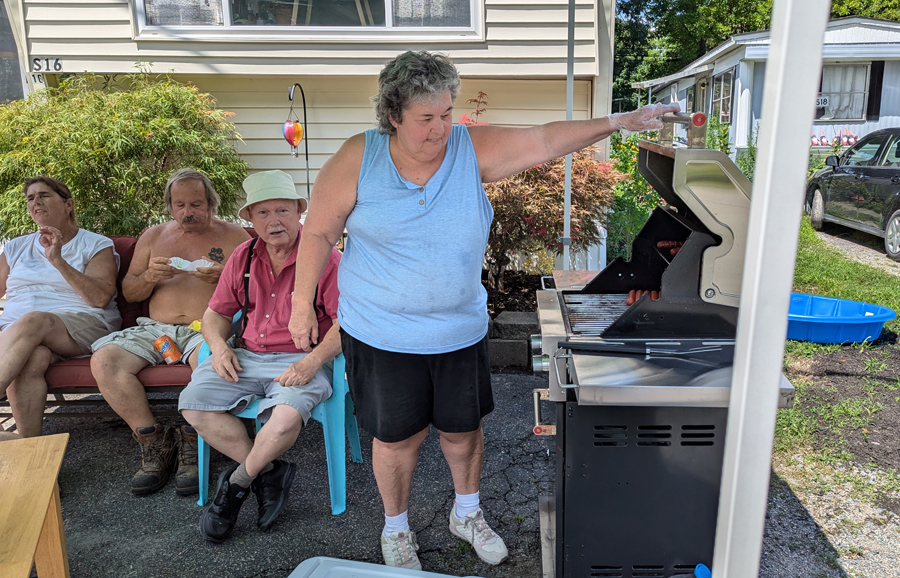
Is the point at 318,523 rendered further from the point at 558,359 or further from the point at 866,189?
the point at 866,189

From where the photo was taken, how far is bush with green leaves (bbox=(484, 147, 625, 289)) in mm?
4172

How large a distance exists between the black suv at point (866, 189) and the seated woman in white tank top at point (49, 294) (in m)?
7.46

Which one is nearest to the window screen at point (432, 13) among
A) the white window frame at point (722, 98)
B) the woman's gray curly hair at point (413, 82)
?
the woman's gray curly hair at point (413, 82)

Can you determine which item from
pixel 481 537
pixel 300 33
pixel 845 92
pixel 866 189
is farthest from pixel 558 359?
pixel 845 92

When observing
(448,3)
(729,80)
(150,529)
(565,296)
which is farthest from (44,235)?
(729,80)

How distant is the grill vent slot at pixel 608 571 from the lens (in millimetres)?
1896

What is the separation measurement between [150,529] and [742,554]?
2239mm

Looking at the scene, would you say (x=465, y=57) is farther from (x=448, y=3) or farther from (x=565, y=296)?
(x=565, y=296)

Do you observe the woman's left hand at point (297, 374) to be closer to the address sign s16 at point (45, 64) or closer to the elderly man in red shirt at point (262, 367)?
the elderly man in red shirt at point (262, 367)

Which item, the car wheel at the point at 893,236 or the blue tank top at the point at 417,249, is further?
the car wheel at the point at 893,236

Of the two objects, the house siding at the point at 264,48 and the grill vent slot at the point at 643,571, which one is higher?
the house siding at the point at 264,48

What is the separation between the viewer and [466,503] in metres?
2.38

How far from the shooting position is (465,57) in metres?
5.16

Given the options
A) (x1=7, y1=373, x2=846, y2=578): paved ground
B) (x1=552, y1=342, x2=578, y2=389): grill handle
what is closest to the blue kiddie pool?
(x1=7, y1=373, x2=846, y2=578): paved ground
